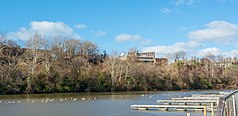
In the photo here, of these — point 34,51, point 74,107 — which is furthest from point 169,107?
point 34,51

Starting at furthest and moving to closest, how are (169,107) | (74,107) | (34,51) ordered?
(34,51) → (74,107) → (169,107)

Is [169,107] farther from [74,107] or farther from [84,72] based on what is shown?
[84,72]

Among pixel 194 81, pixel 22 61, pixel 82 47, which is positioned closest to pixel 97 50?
pixel 82 47

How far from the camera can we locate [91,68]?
61.4 meters

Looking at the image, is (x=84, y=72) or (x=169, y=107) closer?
(x=169, y=107)

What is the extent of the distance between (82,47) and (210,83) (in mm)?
31404

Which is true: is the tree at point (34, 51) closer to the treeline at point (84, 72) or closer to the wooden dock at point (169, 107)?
the treeline at point (84, 72)

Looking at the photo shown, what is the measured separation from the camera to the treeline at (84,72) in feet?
164

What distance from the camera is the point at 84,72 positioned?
59250mm

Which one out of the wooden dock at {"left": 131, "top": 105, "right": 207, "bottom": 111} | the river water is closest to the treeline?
the river water

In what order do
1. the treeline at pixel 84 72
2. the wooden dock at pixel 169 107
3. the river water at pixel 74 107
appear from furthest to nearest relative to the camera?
the treeline at pixel 84 72 → the wooden dock at pixel 169 107 → the river water at pixel 74 107

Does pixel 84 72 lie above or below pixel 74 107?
above

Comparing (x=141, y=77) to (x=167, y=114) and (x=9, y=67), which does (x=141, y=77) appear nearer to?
(x=9, y=67)

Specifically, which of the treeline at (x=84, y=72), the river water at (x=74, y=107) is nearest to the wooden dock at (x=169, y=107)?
the river water at (x=74, y=107)
